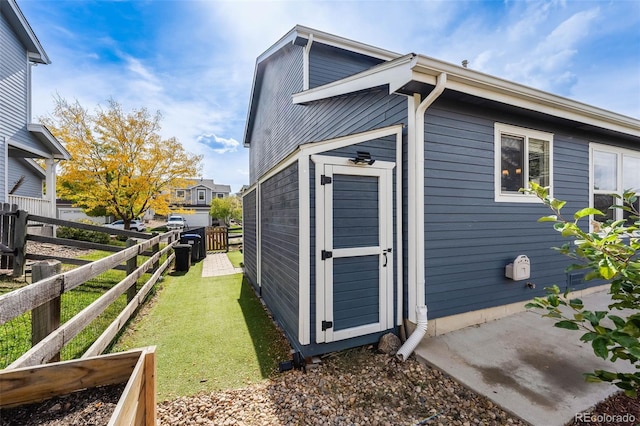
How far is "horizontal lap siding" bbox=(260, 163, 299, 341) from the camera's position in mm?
3428

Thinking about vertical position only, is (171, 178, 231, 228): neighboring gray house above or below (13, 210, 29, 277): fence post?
above

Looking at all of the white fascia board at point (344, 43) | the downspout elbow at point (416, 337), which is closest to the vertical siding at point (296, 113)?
the white fascia board at point (344, 43)

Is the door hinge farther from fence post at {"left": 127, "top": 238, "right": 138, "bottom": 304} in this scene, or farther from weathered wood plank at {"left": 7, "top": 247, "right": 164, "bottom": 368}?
fence post at {"left": 127, "top": 238, "right": 138, "bottom": 304}

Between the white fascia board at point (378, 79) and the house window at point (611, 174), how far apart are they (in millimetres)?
4657

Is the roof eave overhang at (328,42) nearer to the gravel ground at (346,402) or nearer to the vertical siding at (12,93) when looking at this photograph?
the gravel ground at (346,402)

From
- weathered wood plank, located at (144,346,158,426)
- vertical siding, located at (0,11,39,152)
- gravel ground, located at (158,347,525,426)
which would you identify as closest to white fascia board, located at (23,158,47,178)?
vertical siding, located at (0,11,39,152)

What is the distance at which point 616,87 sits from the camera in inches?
287

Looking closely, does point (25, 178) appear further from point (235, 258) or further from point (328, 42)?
point (328, 42)

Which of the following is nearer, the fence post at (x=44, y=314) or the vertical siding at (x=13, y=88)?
the fence post at (x=44, y=314)

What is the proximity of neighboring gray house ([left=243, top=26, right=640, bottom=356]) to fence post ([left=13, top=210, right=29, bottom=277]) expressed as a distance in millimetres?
4747

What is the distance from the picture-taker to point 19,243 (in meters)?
5.24

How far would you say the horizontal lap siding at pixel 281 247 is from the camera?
11.2ft

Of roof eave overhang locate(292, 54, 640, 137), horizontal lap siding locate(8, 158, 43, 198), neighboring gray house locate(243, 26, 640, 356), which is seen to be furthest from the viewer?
horizontal lap siding locate(8, 158, 43, 198)

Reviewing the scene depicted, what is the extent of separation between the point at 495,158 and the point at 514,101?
81 cm
